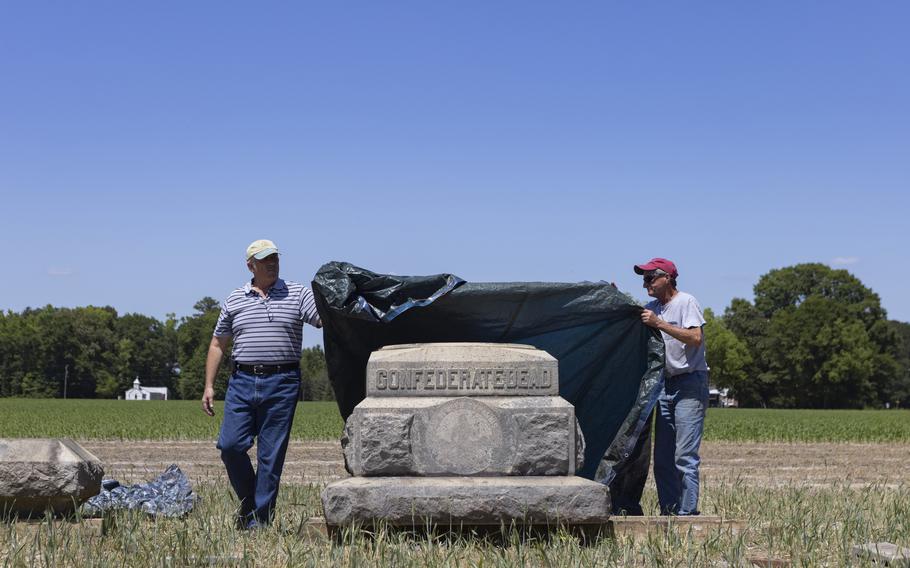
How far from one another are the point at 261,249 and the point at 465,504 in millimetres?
2561

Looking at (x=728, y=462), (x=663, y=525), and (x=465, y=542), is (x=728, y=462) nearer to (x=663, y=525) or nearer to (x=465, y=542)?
(x=663, y=525)

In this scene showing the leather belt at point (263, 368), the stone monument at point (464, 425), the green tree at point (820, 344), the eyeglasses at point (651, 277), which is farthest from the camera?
the green tree at point (820, 344)

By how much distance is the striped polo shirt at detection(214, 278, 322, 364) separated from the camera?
7500 millimetres

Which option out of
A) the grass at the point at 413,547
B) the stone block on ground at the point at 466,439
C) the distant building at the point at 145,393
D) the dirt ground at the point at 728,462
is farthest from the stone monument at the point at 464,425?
the distant building at the point at 145,393

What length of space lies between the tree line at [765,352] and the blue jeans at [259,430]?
63.8 m

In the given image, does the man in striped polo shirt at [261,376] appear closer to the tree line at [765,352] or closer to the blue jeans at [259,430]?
the blue jeans at [259,430]

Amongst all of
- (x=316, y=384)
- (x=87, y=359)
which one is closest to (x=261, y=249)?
(x=316, y=384)

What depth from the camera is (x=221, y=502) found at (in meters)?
8.50

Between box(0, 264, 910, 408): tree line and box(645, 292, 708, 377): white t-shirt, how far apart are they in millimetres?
62355

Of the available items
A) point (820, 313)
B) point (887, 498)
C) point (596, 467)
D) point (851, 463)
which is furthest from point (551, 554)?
point (820, 313)

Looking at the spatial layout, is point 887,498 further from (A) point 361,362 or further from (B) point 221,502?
(B) point 221,502

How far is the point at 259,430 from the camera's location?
7539 millimetres

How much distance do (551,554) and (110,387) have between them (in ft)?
322

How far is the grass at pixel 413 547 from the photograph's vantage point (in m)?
5.58
